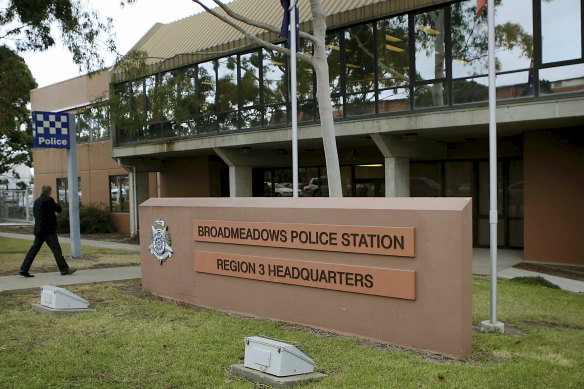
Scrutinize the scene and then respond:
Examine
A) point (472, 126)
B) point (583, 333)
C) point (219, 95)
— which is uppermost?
point (219, 95)

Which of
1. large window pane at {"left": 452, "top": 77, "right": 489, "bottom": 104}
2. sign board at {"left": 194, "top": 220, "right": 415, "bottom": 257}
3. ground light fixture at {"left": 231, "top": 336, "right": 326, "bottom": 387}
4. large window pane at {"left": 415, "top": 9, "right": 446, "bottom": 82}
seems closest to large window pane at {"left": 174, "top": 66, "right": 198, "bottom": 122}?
large window pane at {"left": 415, "top": 9, "right": 446, "bottom": 82}

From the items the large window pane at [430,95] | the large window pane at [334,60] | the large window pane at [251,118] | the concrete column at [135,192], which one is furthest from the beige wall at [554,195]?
the concrete column at [135,192]

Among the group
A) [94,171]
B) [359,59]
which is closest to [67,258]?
[359,59]

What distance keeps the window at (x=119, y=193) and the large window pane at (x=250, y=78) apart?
10.7 meters

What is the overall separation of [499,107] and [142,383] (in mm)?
10188

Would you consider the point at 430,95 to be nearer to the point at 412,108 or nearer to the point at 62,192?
the point at 412,108

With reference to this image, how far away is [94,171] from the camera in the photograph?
28172mm

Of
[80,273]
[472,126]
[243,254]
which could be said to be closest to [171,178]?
[80,273]

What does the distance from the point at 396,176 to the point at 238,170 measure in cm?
612

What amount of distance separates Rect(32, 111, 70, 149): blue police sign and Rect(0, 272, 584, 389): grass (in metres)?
8.16

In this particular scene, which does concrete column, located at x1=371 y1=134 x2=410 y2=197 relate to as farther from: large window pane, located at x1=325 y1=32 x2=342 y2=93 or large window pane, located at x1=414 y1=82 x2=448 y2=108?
large window pane, located at x1=325 y1=32 x2=342 y2=93

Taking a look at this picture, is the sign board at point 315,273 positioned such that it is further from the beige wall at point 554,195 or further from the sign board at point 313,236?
the beige wall at point 554,195

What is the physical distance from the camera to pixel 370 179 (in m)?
19.4

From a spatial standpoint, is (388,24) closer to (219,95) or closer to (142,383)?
(219,95)
